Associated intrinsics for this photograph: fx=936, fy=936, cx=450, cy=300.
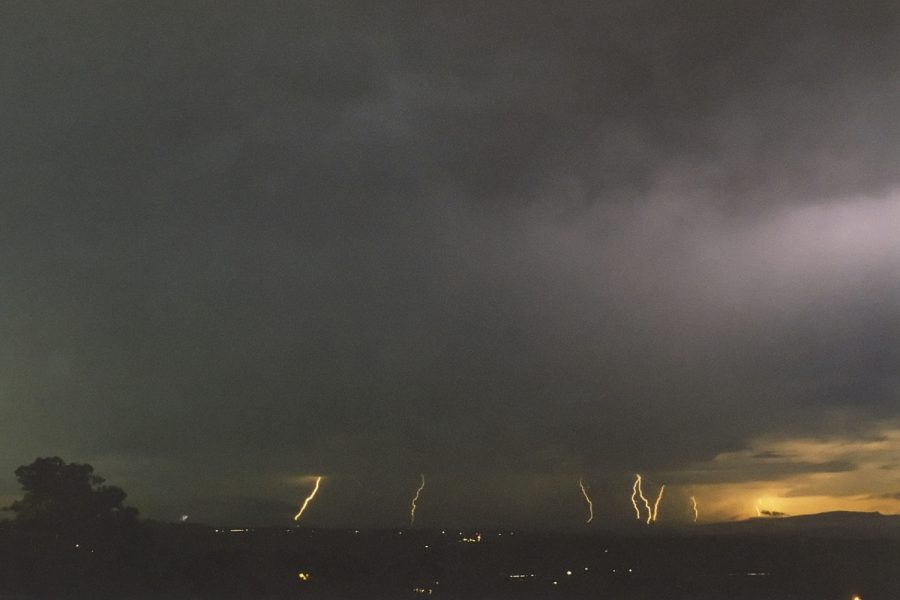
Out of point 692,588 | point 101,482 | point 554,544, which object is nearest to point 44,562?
point 101,482

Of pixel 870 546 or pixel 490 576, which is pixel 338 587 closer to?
pixel 490 576

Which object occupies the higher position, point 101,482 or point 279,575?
point 101,482

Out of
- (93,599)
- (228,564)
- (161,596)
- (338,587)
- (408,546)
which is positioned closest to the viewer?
(93,599)

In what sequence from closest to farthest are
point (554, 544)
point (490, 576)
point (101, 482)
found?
point (101, 482) < point (490, 576) < point (554, 544)

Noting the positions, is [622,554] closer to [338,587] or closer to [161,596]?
[338,587]

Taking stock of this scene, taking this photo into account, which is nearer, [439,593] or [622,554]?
[439,593]

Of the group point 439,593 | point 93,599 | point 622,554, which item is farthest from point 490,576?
point 622,554
